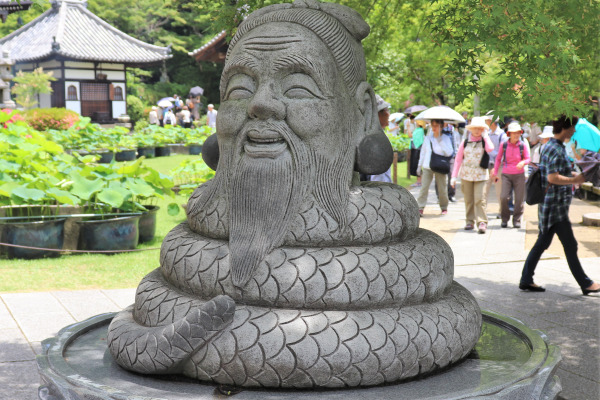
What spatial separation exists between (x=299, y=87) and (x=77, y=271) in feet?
Result: 16.4

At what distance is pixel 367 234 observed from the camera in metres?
3.20

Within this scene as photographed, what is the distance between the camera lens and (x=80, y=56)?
30.8m

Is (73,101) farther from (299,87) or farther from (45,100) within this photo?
(299,87)

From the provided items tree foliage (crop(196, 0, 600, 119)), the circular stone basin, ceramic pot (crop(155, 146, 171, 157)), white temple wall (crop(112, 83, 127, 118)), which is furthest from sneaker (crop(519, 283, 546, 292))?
white temple wall (crop(112, 83, 127, 118))

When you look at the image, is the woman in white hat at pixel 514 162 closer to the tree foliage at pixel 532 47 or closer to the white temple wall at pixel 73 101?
the tree foliage at pixel 532 47

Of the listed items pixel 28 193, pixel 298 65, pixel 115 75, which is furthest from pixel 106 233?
pixel 115 75

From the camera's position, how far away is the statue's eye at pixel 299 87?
3223 millimetres

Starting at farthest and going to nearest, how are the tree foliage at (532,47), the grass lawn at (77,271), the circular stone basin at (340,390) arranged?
the grass lawn at (77,271), the tree foliage at (532,47), the circular stone basin at (340,390)

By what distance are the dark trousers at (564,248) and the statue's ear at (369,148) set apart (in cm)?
334

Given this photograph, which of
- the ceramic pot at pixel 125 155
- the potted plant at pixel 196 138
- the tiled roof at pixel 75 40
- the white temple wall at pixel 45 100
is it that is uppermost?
the tiled roof at pixel 75 40

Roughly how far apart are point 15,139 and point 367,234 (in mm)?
8072

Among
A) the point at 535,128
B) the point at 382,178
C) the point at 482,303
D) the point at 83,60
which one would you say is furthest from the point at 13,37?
the point at 482,303

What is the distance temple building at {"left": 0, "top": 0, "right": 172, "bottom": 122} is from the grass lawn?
81.6ft

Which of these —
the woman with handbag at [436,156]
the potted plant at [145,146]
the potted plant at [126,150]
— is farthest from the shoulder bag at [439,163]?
the potted plant at [145,146]
